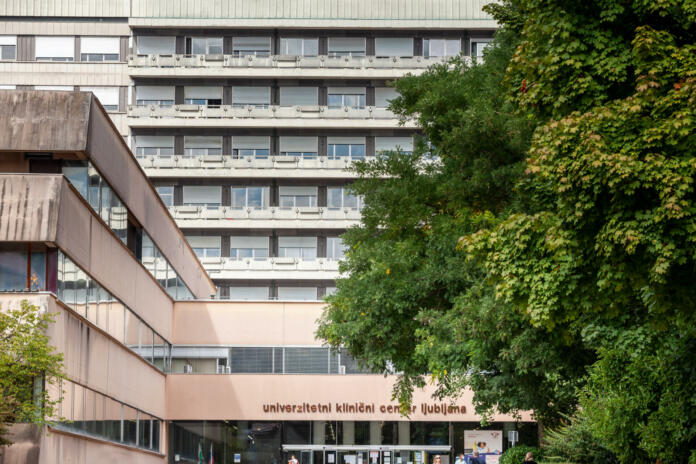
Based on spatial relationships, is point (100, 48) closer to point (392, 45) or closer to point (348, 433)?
point (392, 45)

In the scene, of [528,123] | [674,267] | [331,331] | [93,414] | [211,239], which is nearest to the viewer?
[674,267]

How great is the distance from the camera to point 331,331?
91.3 ft

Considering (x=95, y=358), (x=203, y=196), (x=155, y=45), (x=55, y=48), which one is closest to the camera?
(x=95, y=358)

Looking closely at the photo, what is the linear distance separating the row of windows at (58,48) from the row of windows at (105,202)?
80.4ft

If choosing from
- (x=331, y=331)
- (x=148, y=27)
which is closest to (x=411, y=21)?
(x=148, y=27)

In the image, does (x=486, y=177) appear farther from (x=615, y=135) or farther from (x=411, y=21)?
(x=411, y=21)

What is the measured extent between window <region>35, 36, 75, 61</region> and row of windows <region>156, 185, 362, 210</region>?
9.26 m

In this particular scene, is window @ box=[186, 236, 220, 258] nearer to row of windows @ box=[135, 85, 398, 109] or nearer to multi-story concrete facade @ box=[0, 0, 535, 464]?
multi-story concrete facade @ box=[0, 0, 535, 464]

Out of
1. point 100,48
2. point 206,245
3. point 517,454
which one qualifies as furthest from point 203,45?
point 517,454

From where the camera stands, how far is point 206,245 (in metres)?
56.8

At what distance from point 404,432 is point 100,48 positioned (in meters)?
28.1

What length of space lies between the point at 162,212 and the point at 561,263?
78.4 ft

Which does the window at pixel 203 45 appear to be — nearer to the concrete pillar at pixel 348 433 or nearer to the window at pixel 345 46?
the window at pixel 345 46

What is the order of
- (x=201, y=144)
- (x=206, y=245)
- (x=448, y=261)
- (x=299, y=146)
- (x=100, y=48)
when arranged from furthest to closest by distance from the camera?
(x=100, y=48), (x=299, y=146), (x=201, y=144), (x=206, y=245), (x=448, y=261)
